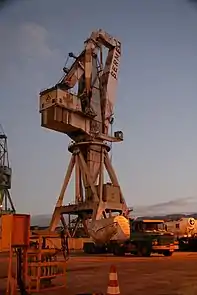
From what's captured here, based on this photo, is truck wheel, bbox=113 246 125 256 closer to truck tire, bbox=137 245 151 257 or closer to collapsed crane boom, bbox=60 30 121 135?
truck tire, bbox=137 245 151 257

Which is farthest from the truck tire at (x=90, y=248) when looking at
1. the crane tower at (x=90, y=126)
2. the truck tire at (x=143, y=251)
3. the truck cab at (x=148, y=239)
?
the crane tower at (x=90, y=126)

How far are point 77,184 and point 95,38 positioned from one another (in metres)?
20.1

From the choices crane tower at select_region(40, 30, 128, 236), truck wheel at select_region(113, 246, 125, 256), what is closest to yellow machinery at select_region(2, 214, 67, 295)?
truck wheel at select_region(113, 246, 125, 256)

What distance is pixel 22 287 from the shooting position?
11180 mm

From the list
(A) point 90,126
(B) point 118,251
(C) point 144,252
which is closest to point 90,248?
(B) point 118,251

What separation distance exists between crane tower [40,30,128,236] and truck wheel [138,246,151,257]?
66.7 feet

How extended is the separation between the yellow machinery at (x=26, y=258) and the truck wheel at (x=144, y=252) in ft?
60.0

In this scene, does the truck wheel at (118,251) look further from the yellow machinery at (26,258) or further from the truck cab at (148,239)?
the yellow machinery at (26,258)

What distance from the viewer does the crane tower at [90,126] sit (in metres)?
54.5

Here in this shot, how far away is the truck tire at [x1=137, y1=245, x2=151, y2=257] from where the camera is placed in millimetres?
32175

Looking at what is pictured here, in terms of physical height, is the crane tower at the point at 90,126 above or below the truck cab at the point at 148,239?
above

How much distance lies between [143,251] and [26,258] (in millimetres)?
22300

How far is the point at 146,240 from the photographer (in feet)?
106

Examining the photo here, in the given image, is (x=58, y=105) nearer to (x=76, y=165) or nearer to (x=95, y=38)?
(x=76, y=165)
